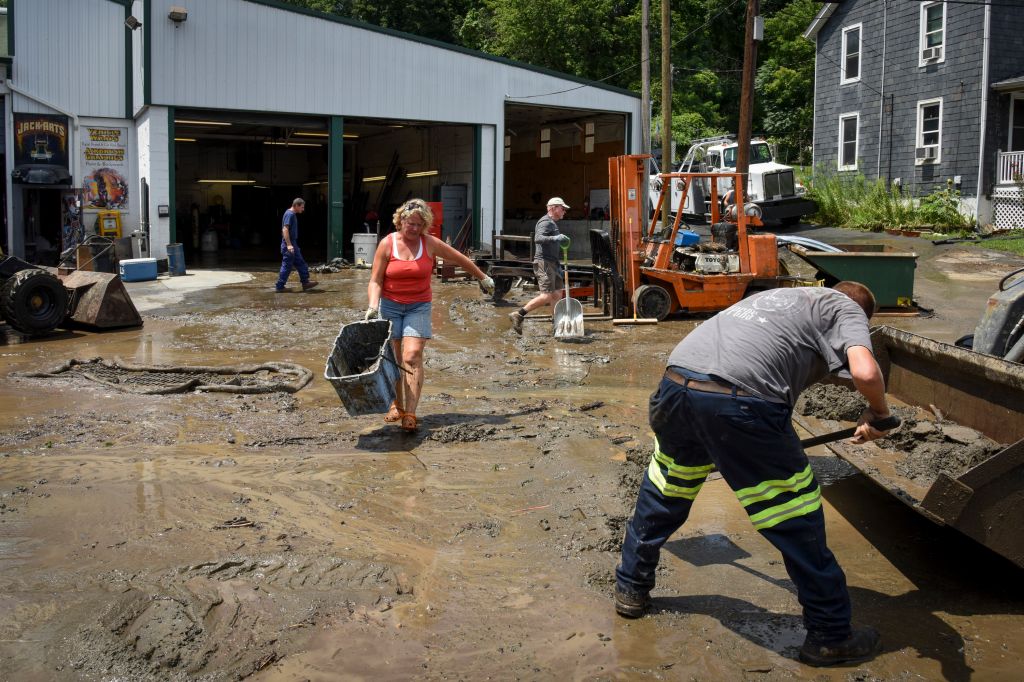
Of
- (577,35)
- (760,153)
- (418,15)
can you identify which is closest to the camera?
(760,153)

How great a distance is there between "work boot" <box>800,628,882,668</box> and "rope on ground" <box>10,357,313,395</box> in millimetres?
5799

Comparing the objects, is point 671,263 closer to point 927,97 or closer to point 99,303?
point 99,303

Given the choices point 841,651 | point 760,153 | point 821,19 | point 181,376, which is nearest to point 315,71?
point 760,153

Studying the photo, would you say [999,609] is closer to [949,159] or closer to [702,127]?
[949,159]

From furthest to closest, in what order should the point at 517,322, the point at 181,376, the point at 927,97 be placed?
the point at 927,97 < the point at 517,322 < the point at 181,376

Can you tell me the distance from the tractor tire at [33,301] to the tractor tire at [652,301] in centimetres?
797

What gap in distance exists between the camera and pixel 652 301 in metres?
14.0

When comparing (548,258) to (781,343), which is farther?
(548,258)

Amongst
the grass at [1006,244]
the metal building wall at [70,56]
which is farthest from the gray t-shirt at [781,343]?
the metal building wall at [70,56]

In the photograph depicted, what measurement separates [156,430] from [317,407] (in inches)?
54.2

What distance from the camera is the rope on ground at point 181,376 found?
8.48m

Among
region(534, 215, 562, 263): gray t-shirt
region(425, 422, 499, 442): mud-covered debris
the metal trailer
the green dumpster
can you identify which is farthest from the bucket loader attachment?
the green dumpster

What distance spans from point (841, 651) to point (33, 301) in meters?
11.0

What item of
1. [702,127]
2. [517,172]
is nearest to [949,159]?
[702,127]
